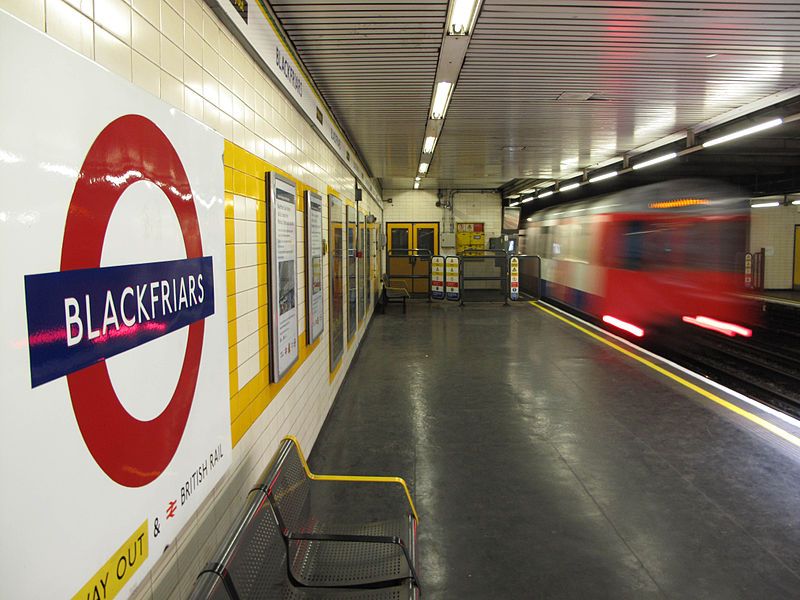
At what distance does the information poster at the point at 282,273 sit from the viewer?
314 centimetres

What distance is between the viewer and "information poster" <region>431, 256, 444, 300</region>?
15.4 m

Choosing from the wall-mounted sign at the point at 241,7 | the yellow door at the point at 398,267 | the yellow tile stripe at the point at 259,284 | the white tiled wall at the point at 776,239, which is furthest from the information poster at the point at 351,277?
the white tiled wall at the point at 776,239

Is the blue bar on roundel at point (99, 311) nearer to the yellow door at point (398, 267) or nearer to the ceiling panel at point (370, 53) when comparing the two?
the ceiling panel at point (370, 53)

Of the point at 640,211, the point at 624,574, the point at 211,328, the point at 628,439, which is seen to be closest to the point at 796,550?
the point at 624,574

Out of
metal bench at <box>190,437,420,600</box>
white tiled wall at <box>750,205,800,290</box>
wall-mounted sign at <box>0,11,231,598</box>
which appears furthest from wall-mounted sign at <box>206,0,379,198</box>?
white tiled wall at <box>750,205,800,290</box>

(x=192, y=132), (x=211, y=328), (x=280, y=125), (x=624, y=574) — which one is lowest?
(x=624, y=574)

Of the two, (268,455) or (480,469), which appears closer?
(268,455)

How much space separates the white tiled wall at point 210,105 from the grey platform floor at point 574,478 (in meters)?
1.17

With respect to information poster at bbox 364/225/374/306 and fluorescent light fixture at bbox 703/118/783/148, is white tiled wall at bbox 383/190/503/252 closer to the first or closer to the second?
information poster at bbox 364/225/374/306

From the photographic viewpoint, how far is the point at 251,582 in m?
1.95

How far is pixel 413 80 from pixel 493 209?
1450 centimetres

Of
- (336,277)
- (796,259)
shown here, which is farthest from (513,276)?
(796,259)

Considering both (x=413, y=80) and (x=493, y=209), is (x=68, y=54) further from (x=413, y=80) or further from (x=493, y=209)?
(x=493, y=209)

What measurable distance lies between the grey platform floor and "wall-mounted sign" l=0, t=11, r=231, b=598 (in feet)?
6.06
